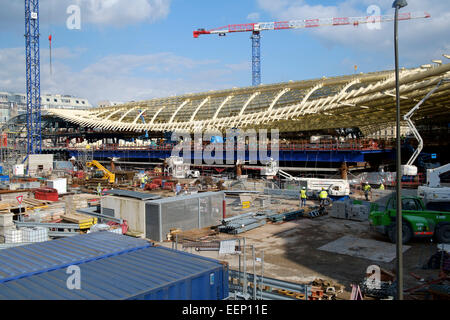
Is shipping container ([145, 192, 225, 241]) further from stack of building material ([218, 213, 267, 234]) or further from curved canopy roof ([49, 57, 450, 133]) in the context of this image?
curved canopy roof ([49, 57, 450, 133])

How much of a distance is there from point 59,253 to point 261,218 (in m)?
11.6

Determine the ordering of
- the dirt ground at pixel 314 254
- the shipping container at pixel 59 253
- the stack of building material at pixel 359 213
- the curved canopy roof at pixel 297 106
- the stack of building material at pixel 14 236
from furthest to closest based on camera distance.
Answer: the curved canopy roof at pixel 297 106 → the stack of building material at pixel 359 213 → the stack of building material at pixel 14 236 → the dirt ground at pixel 314 254 → the shipping container at pixel 59 253

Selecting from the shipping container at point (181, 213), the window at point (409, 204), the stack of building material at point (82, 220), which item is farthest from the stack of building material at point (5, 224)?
the window at point (409, 204)

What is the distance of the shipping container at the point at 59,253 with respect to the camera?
6949 millimetres

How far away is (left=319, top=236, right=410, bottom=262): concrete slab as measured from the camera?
1278 centimetres

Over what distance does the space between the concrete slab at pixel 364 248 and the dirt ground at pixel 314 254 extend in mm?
295

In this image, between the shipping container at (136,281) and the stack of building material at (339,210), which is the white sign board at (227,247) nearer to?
the shipping container at (136,281)

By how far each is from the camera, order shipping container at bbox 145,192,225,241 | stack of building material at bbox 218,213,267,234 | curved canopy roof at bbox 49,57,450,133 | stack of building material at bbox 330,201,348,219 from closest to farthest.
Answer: shipping container at bbox 145,192,225,241 → stack of building material at bbox 218,213,267,234 → stack of building material at bbox 330,201,348,219 → curved canopy roof at bbox 49,57,450,133

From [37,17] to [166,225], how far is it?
53.1m

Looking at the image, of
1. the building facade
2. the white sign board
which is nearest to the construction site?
the white sign board

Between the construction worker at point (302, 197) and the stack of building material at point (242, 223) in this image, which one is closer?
the stack of building material at point (242, 223)

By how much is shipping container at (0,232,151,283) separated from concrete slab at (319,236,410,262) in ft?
26.4

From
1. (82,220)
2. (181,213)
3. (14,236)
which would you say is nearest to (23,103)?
(82,220)
